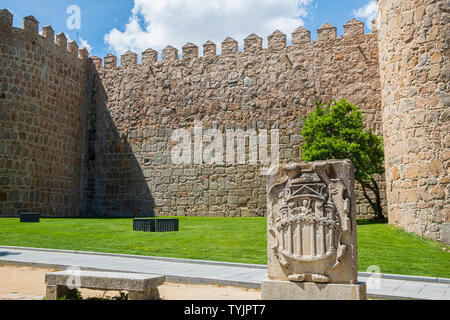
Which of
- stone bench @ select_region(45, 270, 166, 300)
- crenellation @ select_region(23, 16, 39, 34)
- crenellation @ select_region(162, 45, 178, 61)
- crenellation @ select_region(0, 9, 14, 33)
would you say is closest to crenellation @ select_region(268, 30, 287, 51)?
crenellation @ select_region(162, 45, 178, 61)

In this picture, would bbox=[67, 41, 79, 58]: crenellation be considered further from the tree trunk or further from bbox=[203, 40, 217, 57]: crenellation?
the tree trunk

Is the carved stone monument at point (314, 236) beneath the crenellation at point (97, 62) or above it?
beneath

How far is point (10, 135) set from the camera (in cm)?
1644

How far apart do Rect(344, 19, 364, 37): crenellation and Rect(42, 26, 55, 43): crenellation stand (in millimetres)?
11883

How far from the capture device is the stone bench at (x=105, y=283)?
471 centimetres

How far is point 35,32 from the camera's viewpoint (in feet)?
57.8

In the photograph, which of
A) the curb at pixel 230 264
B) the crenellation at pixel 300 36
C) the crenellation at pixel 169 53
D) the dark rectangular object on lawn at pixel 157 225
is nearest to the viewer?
the curb at pixel 230 264

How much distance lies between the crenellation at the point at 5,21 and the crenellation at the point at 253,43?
9061 millimetres

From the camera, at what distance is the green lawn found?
25.3 feet

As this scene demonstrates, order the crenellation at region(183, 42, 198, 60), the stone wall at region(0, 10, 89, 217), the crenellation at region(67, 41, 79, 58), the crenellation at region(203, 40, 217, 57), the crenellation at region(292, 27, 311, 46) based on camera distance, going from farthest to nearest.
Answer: the crenellation at region(67, 41, 79, 58) < the crenellation at region(183, 42, 198, 60) < the crenellation at region(203, 40, 217, 57) < the crenellation at region(292, 27, 311, 46) < the stone wall at region(0, 10, 89, 217)

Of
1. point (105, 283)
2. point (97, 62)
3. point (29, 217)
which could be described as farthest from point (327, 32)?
point (105, 283)
